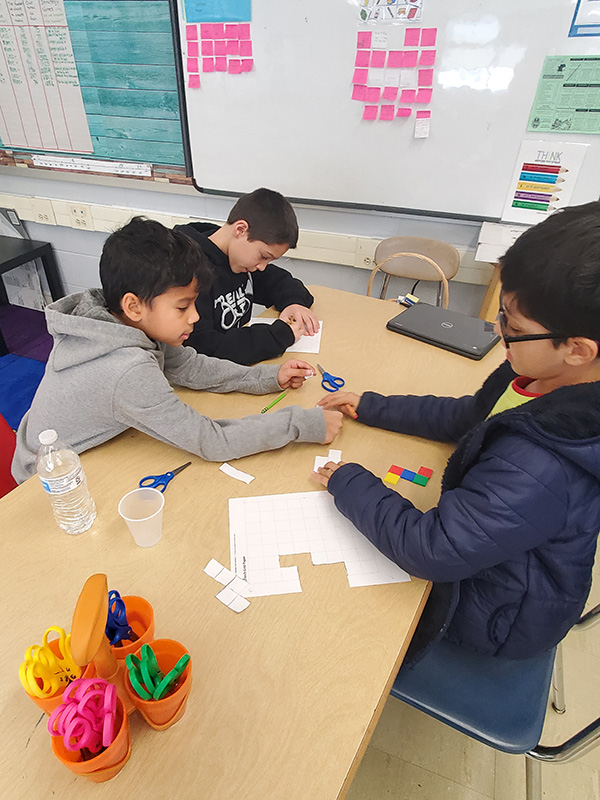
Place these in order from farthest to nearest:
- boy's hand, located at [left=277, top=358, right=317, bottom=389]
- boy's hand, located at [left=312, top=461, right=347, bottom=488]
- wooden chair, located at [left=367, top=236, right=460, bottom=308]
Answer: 1. wooden chair, located at [left=367, top=236, right=460, bottom=308]
2. boy's hand, located at [left=277, top=358, right=317, bottom=389]
3. boy's hand, located at [left=312, top=461, right=347, bottom=488]

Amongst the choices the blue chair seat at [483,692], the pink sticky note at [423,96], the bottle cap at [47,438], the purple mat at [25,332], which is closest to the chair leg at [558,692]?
the blue chair seat at [483,692]

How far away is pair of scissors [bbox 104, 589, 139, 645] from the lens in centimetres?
62

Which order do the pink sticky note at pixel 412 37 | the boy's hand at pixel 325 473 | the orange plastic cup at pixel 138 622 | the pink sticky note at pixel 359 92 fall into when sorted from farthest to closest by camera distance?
the pink sticky note at pixel 359 92 → the pink sticky note at pixel 412 37 → the boy's hand at pixel 325 473 → the orange plastic cup at pixel 138 622

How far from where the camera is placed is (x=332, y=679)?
25.4 inches

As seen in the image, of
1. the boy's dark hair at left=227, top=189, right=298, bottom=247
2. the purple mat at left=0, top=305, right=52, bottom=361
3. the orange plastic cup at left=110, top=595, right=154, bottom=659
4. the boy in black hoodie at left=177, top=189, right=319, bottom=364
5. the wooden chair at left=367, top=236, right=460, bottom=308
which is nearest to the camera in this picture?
the orange plastic cup at left=110, top=595, right=154, bottom=659

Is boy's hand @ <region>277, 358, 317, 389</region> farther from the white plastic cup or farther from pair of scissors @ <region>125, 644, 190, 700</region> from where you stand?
pair of scissors @ <region>125, 644, 190, 700</region>

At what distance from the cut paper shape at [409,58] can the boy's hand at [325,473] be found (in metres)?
1.86

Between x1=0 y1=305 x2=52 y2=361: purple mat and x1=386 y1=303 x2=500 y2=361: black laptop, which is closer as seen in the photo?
x1=386 y1=303 x2=500 y2=361: black laptop

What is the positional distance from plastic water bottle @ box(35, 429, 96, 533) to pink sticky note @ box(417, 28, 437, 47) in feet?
6.81

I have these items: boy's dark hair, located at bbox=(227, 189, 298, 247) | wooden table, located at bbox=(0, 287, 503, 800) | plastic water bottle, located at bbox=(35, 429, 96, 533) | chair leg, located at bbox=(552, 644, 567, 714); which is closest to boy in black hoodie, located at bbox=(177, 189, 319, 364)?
boy's dark hair, located at bbox=(227, 189, 298, 247)

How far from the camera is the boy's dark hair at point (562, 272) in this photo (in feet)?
2.08

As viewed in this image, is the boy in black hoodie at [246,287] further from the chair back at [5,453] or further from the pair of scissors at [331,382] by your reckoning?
the chair back at [5,453]

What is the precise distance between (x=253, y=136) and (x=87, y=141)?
104 cm

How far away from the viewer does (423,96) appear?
2.00m
